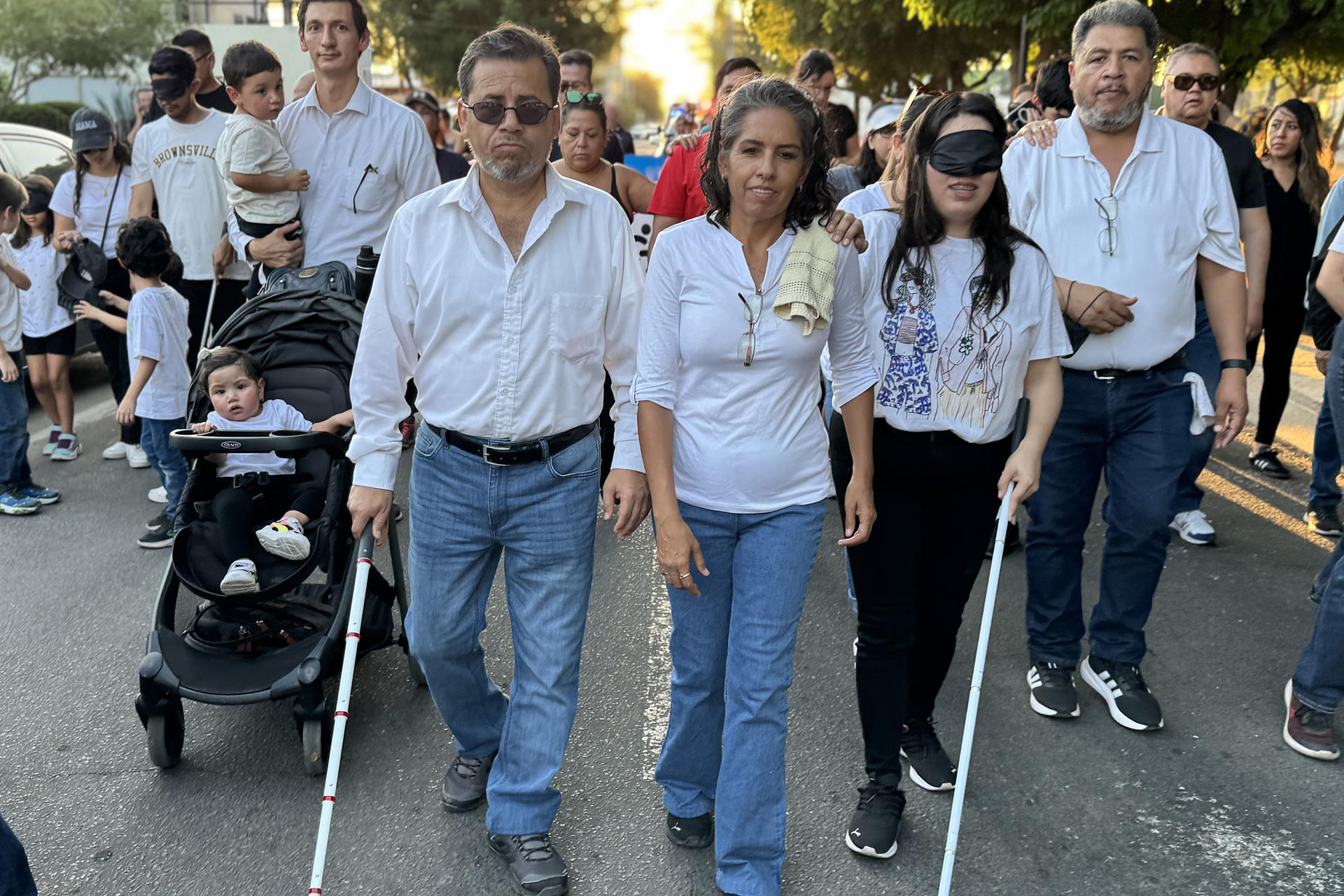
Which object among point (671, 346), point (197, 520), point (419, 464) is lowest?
point (197, 520)

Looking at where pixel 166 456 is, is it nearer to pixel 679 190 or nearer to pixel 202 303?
pixel 202 303

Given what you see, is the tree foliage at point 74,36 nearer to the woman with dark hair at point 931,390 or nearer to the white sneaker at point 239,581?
the white sneaker at point 239,581

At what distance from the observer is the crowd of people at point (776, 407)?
3.06 meters

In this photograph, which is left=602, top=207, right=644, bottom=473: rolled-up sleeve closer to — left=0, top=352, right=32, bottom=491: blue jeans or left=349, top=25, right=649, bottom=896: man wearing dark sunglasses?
left=349, top=25, right=649, bottom=896: man wearing dark sunglasses

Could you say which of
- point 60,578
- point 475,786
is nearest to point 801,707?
point 475,786

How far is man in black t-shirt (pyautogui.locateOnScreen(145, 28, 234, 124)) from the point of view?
7.86 m

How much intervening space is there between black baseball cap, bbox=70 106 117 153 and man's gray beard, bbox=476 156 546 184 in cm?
562

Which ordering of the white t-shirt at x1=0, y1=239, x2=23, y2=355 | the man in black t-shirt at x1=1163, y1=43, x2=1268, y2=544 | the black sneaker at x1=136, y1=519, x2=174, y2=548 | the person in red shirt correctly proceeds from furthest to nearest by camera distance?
the white t-shirt at x1=0, y1=239, x2=23, y2=355 → the black sneaker at x1=136, y1=519, x2=174, y2=548 → the person in red shirt → the man in black t-shirt at x1=1163, y1=43, x2=1268, y2=544

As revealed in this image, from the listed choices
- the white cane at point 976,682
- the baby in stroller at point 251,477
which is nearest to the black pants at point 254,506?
the baby in stroller at point 251,477

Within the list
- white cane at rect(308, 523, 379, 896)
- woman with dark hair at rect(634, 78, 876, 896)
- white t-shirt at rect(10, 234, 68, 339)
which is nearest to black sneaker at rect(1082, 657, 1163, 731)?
woman with dark hair at rect(634, 78, 876, 896)

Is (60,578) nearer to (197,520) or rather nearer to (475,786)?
(197,520)

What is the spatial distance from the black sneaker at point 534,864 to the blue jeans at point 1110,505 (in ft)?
6.64

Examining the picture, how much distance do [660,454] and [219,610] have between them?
197cm

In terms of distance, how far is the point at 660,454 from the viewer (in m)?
3.05
